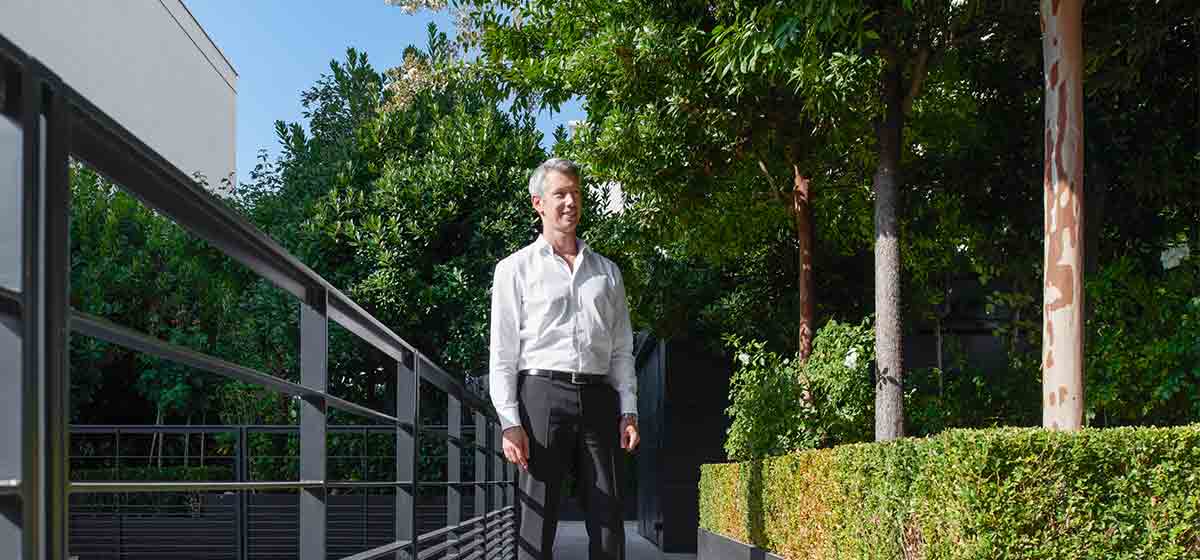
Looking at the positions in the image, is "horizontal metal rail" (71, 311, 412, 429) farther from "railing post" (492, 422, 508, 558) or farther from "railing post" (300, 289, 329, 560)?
"railing post" (492, 422, 508, 558)

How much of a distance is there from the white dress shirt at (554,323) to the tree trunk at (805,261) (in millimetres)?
7638

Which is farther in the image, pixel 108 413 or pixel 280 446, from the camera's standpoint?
pixel 108 413

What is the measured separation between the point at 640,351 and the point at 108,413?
31.6 feet

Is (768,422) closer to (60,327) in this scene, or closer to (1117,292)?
(1117,292)

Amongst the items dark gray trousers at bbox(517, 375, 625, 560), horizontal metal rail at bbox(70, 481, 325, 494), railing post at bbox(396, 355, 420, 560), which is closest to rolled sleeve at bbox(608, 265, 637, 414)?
dark gray trousers at bbox(517, 375, 625, 560)

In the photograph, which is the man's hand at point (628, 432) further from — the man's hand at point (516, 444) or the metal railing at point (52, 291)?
the metal railing at point (52, 291)

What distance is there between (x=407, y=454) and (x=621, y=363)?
2.77ft

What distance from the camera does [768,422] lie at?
1069 cm

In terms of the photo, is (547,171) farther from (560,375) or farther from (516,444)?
(516,444)

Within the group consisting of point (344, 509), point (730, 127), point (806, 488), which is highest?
point (730, 127)

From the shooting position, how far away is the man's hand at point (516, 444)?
13.7ft

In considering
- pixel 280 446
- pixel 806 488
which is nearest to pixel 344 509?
pixel 280 446

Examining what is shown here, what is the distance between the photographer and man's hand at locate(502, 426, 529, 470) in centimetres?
416


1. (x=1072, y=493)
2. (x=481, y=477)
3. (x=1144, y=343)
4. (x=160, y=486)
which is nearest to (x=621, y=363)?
(x=1072, y=493)
